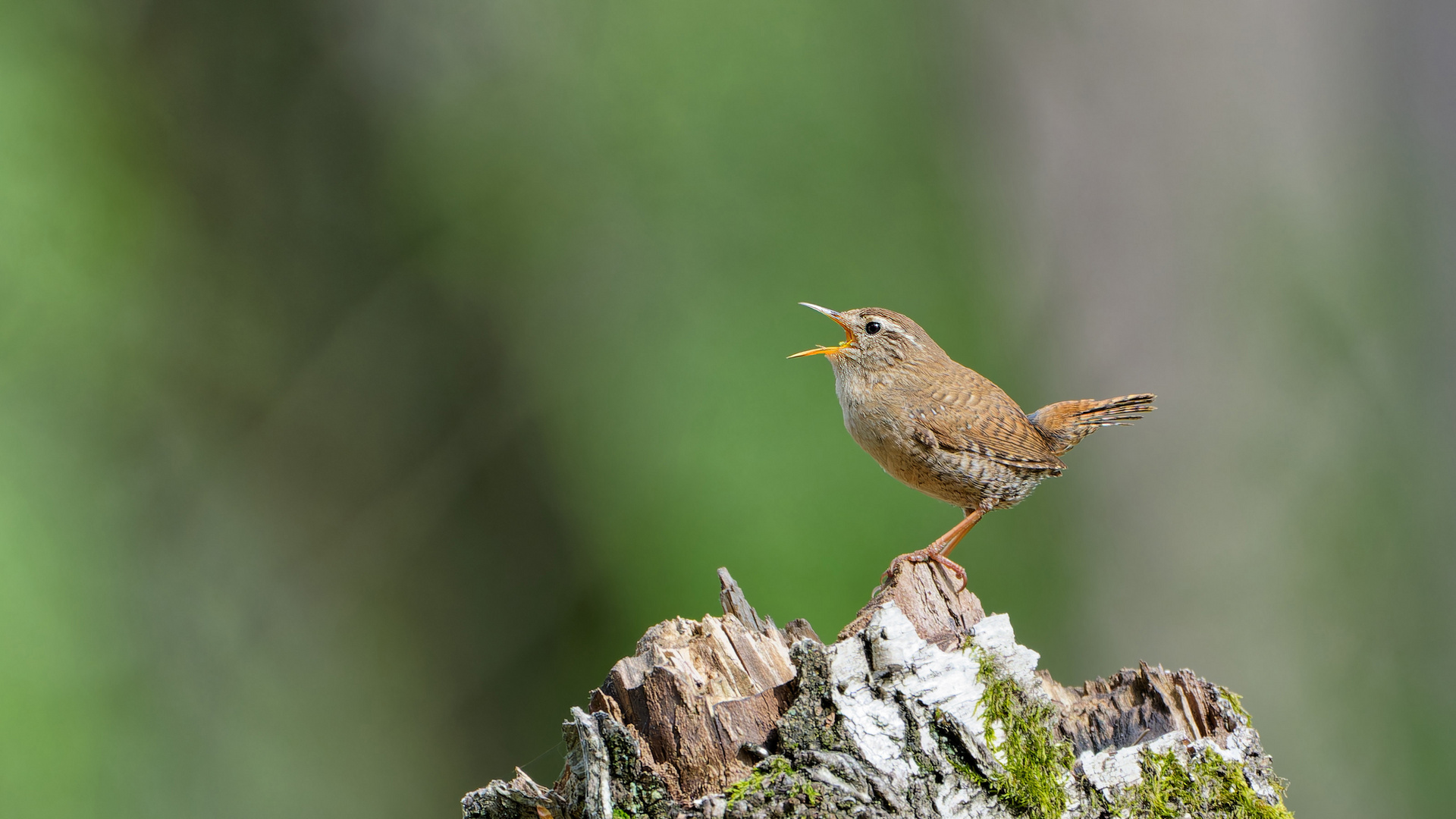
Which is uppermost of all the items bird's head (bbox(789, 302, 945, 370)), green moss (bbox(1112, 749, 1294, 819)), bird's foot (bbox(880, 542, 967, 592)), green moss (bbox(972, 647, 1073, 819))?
bird's head (bbox(789, 302, 945, 370))

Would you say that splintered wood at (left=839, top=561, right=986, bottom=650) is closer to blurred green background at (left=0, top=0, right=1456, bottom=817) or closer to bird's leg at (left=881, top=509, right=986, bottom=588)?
bird's leg at (left=881, top=509, right=986, bottom=588)

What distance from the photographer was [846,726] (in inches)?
61.5

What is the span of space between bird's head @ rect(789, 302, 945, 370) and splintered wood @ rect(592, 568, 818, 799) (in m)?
1.12

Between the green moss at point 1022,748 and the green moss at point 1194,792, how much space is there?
129mm

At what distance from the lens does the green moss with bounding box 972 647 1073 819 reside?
5.25 ft

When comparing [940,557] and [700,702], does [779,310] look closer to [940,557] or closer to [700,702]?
[940,557]

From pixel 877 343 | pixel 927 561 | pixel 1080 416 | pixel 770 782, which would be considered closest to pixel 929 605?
pixel 927 561

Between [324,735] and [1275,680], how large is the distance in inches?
172

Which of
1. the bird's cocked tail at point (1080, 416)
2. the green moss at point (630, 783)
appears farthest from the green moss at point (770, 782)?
the bird's cocked tail at point (1080, 416)

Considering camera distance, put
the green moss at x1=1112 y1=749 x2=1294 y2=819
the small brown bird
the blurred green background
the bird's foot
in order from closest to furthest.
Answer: the green moss at x1=1112 y1=749 x2=1294 y2=819, the bird's foot, the small brown bird, the blurred green background

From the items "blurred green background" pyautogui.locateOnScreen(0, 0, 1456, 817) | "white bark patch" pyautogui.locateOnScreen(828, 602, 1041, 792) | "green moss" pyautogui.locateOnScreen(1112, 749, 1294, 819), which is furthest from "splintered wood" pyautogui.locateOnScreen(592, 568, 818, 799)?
"blurred green background" pyautogui.locateOnScreen(0, 0, 1456, 817)

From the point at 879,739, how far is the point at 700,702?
315 millimetres

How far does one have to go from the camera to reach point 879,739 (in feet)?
5.13

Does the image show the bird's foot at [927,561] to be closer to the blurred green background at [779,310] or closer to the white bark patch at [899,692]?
the white bark patch at [899,692]
